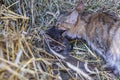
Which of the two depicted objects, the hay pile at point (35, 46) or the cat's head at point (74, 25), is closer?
the hay pile at point (35, 46)

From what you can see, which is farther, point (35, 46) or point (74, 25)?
point (74, 25)

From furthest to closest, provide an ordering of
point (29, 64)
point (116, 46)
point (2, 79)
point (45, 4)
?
point (45, 4) < point (116, 46) < point (29, 64) < point (2, 79)

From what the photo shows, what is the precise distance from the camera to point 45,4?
4016 mm

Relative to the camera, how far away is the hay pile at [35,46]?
2.88m

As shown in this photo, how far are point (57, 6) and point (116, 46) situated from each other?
3.22 feet

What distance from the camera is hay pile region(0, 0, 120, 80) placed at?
288cm

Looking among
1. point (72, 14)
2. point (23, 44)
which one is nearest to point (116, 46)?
point (72, 14)

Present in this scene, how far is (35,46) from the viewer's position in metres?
3.42

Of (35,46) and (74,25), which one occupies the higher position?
(74,25)

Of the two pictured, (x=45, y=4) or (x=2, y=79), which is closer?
(x=2, y=79)

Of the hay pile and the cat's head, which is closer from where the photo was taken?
the hay pile

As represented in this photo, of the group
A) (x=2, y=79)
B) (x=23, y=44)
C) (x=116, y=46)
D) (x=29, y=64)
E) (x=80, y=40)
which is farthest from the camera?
(x=80, y=40)

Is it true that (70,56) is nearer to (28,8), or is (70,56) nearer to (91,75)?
(91,75)

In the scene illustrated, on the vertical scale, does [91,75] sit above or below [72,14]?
below
